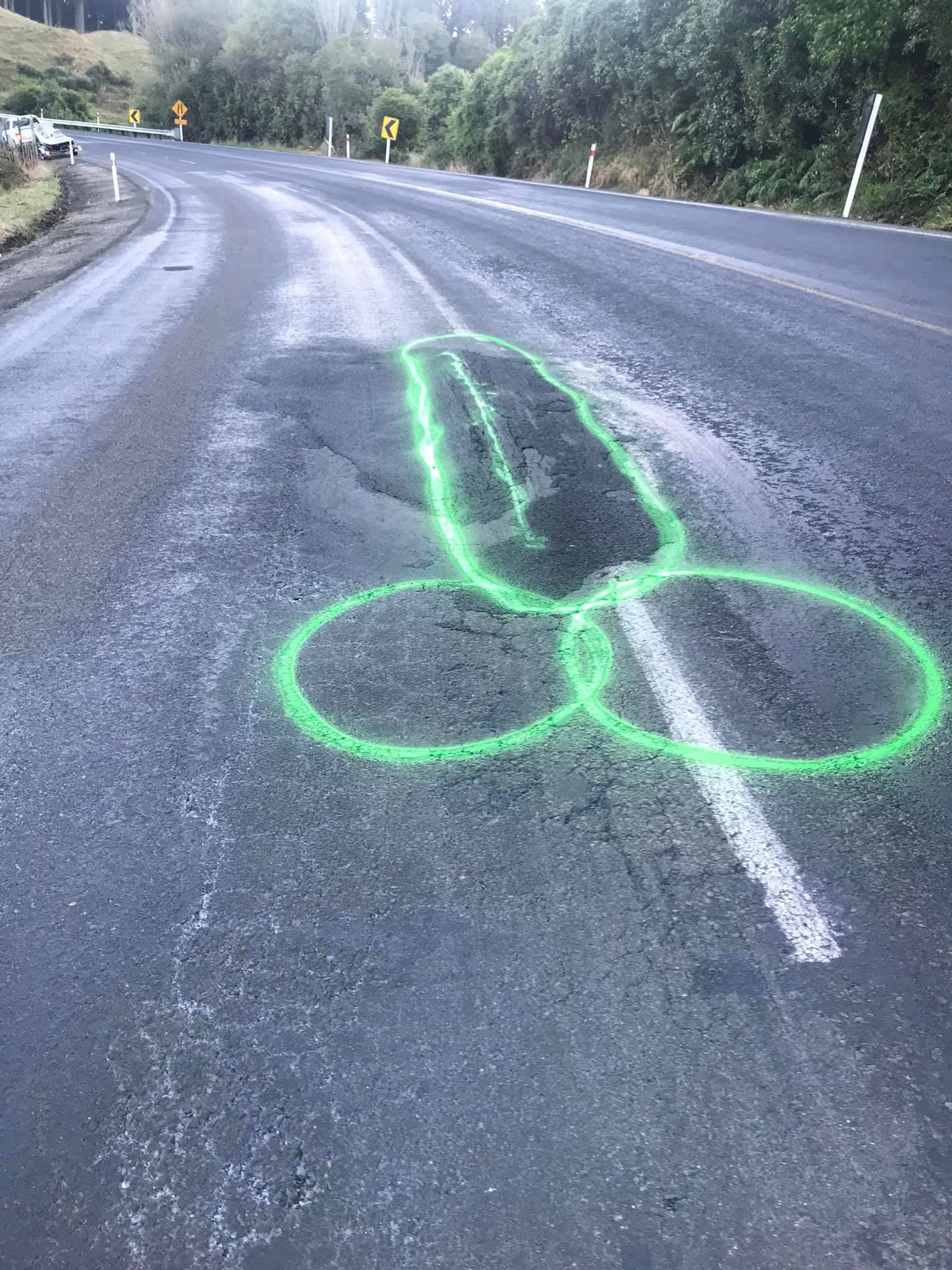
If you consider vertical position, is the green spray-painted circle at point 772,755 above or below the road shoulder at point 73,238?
above

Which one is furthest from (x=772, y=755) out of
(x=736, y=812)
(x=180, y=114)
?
(x=180, y=114)

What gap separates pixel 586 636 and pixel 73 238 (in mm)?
13780

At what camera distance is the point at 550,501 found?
438 centimetres

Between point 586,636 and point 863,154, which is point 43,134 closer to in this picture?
point 863,154

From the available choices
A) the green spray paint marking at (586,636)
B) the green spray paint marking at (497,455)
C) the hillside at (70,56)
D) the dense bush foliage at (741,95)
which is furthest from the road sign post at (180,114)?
the green spray paint marking at (586,636)

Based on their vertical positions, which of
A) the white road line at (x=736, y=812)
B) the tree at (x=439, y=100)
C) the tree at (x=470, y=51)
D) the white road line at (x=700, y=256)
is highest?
the tree at (x=470, y=51)

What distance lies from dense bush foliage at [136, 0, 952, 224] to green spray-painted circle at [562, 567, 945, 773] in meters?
14.2

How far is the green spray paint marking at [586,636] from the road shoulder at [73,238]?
22.2 ft

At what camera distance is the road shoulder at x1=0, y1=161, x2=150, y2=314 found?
10.1 meters

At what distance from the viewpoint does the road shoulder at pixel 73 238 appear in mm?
10125

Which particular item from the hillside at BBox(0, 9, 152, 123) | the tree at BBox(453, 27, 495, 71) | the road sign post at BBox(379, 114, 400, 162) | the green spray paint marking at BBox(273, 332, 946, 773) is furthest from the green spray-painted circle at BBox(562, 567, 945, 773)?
the tree at BBox(453, 27, 495, 71)

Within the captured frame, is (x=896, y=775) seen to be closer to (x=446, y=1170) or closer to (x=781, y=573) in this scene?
(x=781, y=573)

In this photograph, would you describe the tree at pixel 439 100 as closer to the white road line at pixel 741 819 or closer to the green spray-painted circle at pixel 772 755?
the green spray-painted circle at pixel 772 755

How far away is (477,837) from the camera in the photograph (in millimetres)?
2328
